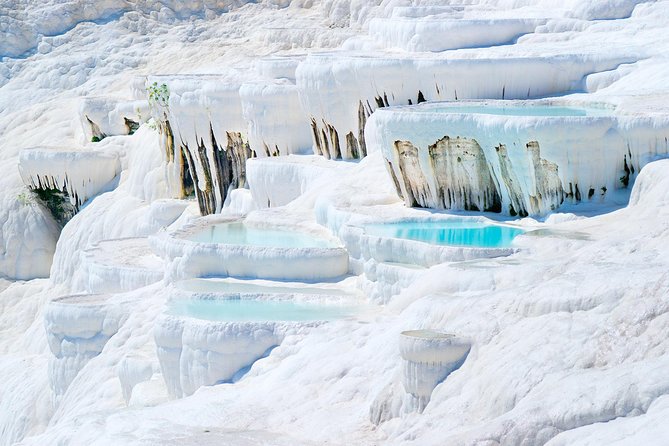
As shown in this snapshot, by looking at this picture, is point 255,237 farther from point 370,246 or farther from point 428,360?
point 428,360

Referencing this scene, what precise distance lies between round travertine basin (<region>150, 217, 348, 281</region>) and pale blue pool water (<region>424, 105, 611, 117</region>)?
108 inches

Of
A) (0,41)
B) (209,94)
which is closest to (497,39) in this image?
(209,94)

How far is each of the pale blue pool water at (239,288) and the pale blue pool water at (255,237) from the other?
712 mm

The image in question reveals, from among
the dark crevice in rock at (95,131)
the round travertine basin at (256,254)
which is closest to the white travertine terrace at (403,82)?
the round travertine basin at (256,254)

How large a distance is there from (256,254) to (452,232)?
2498 millimetres

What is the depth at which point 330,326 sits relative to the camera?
553 inches

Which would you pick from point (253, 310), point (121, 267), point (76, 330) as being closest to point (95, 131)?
point (121, 267)

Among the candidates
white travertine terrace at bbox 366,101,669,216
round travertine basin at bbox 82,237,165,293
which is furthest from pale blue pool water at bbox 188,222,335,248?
white travertine terrace at bbox 366,101,669,216

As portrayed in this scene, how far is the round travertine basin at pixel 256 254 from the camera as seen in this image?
16406mm

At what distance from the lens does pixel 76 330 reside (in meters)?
18.7

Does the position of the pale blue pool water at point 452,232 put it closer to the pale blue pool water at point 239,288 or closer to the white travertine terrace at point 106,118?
the pale blue pool water at point 239,288

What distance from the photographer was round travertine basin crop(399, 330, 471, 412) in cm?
1124

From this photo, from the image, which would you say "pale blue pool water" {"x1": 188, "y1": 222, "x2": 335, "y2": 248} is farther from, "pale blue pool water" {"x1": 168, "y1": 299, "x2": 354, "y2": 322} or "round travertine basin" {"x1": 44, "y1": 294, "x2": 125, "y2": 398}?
"round travertine basin" {"x1": 44, "y1": 294, "x2": 125, "y2": 398}

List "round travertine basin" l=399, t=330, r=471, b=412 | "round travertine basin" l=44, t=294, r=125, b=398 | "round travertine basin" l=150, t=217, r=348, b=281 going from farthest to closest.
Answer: "round travertine basin" l=44, t=294, r=125, b=398, "round travertine basin" l=150, t=217, r=348, b=281, "round travertine basin" l=399, t=330, r=471, b=412
